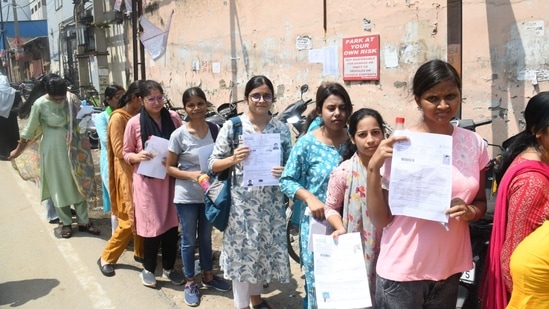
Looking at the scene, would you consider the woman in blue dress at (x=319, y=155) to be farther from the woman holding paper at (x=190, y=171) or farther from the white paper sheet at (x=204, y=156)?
the woman holding paper at (x=190, y=171)

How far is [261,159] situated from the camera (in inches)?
114

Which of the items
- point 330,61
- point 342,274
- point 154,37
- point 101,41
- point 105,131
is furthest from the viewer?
point 101,41

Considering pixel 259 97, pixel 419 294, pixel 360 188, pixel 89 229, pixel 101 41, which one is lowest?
pixel 89 229

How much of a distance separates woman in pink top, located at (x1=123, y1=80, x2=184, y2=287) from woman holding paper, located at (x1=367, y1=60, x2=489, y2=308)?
2377mm

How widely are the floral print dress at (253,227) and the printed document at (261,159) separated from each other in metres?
0.12

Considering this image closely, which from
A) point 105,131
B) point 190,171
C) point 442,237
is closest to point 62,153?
point 105,131

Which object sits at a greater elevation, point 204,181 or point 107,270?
point 204,181

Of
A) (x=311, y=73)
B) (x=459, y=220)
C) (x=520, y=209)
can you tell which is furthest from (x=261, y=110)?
(x=311, y=73)

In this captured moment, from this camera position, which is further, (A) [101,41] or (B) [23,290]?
(A) [101,41]

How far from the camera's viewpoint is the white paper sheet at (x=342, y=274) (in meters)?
2.02

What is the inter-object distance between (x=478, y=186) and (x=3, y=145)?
7.23 m

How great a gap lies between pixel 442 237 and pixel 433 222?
7 centimetres

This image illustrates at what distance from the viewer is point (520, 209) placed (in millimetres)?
1674

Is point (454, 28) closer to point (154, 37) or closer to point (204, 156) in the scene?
point (204, 156)
